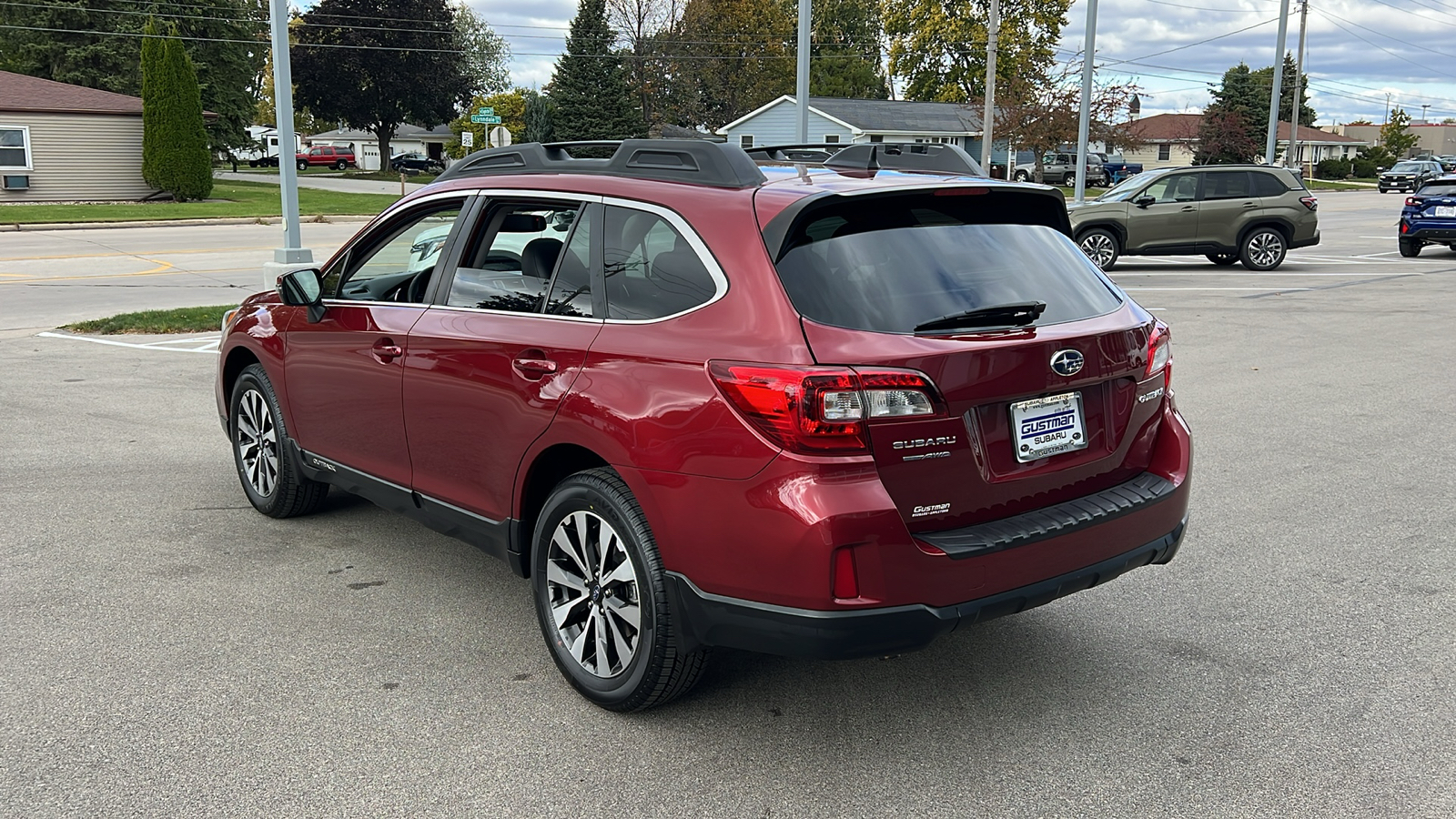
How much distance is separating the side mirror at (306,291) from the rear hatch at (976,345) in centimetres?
263

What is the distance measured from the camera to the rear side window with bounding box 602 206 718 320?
356 cm

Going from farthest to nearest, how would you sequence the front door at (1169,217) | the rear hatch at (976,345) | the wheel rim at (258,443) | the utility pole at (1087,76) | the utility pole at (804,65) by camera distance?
the utility pole at (1087,76)
the front door at (1169,217)
the utility pole at (804,65)
the wheel rim at (258,443)
the rear hatch at (976,345)

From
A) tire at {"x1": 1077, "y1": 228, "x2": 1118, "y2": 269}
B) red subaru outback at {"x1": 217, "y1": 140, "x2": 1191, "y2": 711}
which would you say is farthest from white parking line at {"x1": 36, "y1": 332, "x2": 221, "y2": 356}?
tire at {"x1": 1077, "y1": 228, "x2": 1118, "y2": 269}

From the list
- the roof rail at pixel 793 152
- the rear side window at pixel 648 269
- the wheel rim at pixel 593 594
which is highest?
the roof rail at pixel 793 152

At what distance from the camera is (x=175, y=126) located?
3719 cm

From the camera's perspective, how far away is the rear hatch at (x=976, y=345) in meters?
3.24

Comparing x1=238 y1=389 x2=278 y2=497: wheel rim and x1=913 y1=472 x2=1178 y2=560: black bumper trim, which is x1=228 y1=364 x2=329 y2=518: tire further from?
x1=913 y1=472 x2=1178 y2=560: black bumper trim

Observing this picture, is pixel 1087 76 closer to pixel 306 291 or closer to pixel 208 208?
pixel 208 208

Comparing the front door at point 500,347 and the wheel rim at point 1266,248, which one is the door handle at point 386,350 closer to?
the front door at point 500,347

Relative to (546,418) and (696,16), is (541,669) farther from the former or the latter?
(696,16)

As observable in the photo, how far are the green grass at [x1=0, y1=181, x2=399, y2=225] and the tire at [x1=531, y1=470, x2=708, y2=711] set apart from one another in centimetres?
2976

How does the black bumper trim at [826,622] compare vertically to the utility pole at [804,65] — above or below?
below

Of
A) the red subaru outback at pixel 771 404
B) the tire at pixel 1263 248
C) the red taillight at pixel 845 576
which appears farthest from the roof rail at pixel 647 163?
the tire at pixel 1263 248

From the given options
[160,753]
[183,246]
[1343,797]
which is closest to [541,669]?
[160,753]
